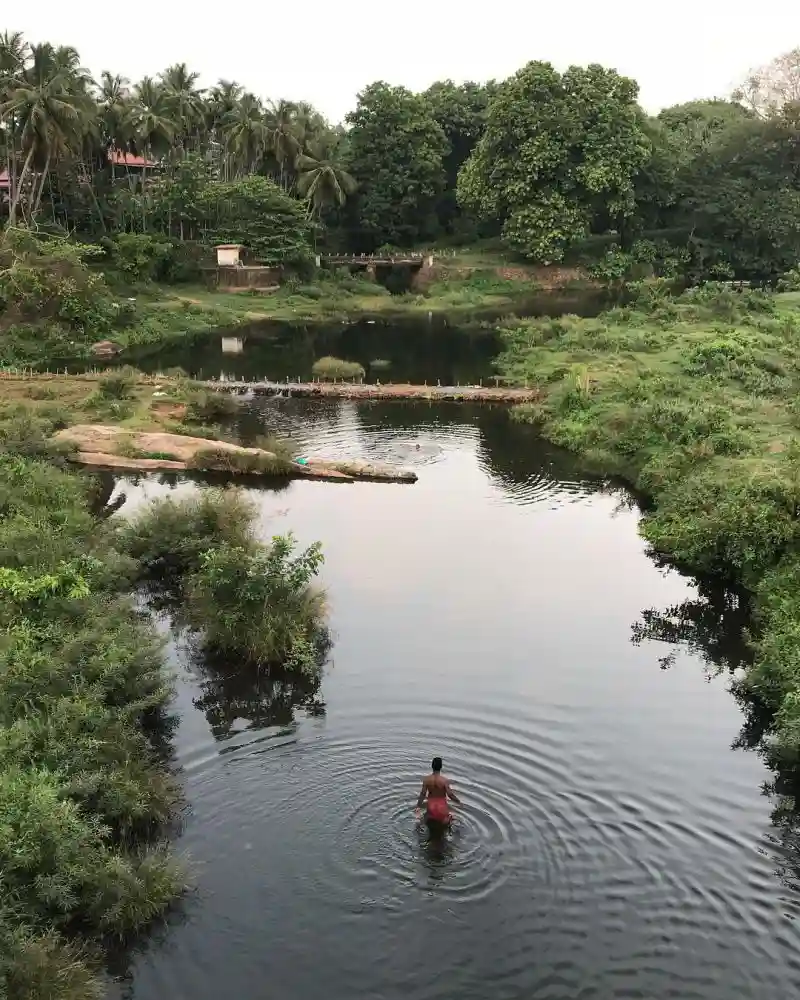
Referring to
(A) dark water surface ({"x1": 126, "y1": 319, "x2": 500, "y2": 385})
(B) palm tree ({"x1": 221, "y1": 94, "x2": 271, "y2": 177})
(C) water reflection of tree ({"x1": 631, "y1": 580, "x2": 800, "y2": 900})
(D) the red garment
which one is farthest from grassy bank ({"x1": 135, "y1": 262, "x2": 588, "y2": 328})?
(D) the red garment

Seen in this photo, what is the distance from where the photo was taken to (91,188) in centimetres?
7594

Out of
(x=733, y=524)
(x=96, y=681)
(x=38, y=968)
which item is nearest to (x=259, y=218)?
(x=733, y=524)

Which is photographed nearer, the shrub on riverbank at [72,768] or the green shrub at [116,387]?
A: the shrub on riverbank at [72,768]

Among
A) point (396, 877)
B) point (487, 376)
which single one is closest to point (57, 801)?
point (396, 877)

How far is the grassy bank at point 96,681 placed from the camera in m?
11.1

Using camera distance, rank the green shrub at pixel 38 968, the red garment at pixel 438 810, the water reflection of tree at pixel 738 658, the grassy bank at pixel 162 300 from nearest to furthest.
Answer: the green shrub at pixel 38 968, the red garment at pixel 438 810, the water reflection of tree at pixel 738 658, the grassy bank at pixel 162 300

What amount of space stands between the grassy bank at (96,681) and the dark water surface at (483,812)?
2.45 ft

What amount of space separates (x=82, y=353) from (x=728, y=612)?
42.1 metres

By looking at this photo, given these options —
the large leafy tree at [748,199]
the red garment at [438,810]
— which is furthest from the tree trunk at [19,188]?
the red garment at [438,810]

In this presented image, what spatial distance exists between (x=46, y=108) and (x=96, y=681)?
183 ft

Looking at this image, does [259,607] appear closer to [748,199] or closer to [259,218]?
[259,218]

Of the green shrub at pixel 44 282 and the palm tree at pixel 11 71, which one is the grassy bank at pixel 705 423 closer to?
the green shrub at pixel 44 282

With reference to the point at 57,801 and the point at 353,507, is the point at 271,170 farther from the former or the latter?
the point at 57,801

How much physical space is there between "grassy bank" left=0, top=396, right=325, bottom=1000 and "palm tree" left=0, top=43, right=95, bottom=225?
143 ft
